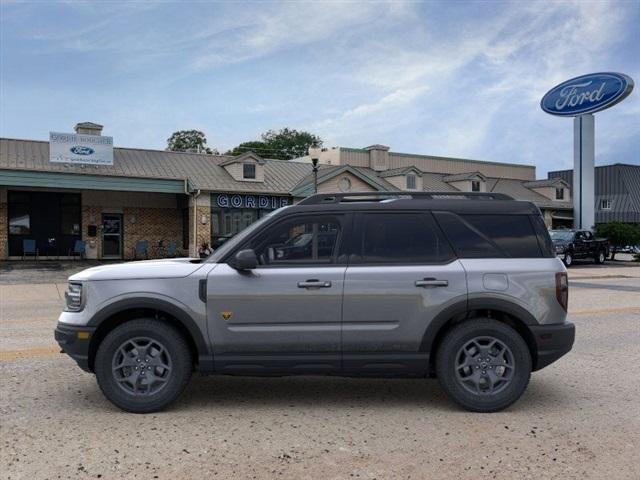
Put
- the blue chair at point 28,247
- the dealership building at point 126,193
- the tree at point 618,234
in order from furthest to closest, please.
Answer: the tree at point 618,234, the blue chair at point 28,247, the dealership building at point 126,193

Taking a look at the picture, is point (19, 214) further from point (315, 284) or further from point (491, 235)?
point (491, 235)

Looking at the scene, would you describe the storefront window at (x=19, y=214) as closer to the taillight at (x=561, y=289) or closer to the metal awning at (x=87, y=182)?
the metal awning at (x=87, y=182)

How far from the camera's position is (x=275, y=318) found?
16.3 feet

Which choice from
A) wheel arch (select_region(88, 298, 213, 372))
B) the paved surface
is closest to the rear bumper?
the paved surface

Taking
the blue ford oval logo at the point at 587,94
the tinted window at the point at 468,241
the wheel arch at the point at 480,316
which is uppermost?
the blue ford oval logo at the point at 587,94

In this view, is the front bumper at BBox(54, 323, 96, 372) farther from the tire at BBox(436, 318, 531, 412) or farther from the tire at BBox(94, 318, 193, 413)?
the tire at BBox(436, 318, 531, 412)

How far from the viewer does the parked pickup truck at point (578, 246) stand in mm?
29234

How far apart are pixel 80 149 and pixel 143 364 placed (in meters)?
24.3

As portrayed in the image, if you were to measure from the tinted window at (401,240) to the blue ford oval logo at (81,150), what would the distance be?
2459 cm

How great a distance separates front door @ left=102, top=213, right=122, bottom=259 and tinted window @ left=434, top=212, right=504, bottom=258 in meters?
26.5

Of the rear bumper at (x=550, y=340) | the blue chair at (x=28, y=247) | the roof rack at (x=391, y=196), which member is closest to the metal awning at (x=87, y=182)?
the blue chair at (x=28, y=247)

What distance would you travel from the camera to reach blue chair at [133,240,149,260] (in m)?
29.1

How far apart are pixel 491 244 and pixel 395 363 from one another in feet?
4.35

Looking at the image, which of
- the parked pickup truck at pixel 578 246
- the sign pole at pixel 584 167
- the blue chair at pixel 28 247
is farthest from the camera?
the sign pole at pixel 584 167
